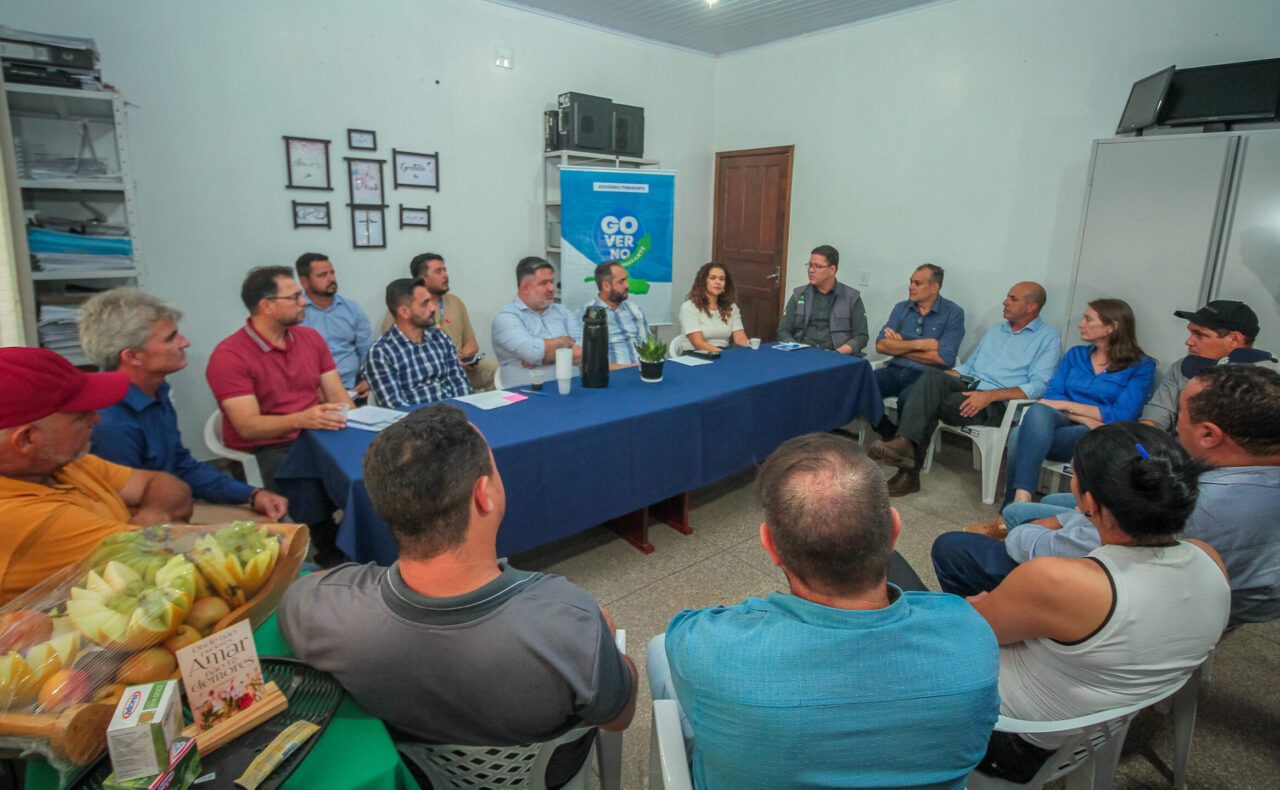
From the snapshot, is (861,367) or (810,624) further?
(861,367)

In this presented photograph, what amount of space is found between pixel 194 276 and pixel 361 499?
266 centimetres

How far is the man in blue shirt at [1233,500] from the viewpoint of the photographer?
4.84ft

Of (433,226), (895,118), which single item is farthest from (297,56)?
(895,118)

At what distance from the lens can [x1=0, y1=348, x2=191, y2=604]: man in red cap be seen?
117cm

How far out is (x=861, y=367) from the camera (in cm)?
372

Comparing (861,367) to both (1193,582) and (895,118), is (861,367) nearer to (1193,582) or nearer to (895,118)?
(895,118)

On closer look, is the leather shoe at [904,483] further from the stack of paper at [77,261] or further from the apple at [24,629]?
the stack of paper at [77,261]

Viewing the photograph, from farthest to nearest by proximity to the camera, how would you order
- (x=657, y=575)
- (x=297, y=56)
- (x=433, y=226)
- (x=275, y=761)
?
1. (x=433, y=226)
2. (x=297, y=56)
3. (x=657, y=575)
4. (x=275, y=761)

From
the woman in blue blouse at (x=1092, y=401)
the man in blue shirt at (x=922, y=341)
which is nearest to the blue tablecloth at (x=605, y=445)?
the man in blue shirt at (x=922, y=341)

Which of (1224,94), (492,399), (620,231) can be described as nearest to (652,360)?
(492,399)

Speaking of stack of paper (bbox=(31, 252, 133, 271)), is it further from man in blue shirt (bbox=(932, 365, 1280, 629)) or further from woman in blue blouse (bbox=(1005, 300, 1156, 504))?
woman in blue blouse (bbox=(1005, 300, 1156, 504))

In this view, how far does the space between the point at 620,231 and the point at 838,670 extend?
4.59 meters

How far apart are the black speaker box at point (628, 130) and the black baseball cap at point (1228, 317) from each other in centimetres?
374

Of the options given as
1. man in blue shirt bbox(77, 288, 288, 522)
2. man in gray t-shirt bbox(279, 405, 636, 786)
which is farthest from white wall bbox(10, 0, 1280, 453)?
man in gray t-shirt bbox(279, 405, 636, 786)
